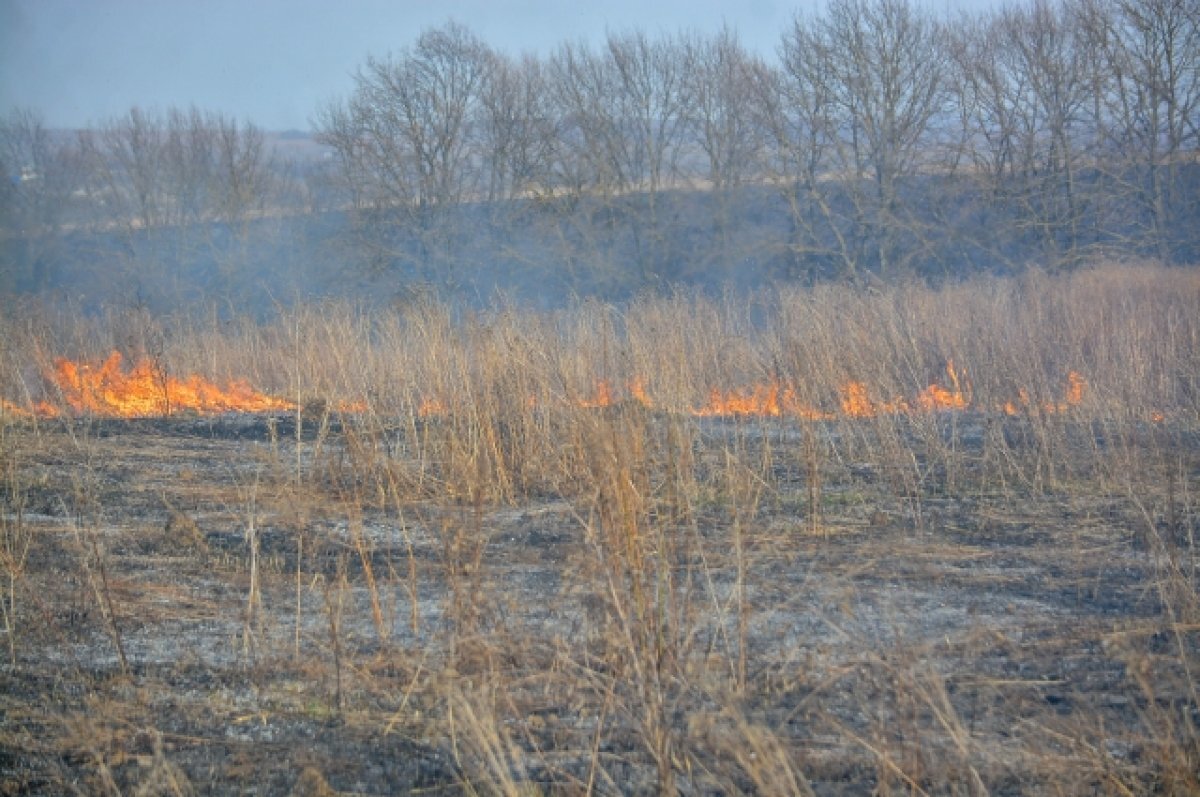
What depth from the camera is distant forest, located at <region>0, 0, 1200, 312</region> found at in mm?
24000

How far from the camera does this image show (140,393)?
1224cm

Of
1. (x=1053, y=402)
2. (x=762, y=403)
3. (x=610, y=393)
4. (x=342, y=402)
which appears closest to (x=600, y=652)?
(x=610, y=393)

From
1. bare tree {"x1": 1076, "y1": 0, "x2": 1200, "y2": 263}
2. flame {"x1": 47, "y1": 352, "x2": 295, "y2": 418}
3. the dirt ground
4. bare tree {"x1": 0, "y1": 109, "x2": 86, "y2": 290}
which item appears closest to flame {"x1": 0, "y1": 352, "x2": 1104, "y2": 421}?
flame {"x1": 47, "y1": 352, "x2": 295, "y2": 418}

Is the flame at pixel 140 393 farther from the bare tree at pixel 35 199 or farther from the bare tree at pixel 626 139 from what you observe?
the bare tree at pixel 626 139

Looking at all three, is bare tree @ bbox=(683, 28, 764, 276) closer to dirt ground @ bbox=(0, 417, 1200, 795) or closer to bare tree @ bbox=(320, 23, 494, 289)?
bare tree @ bbox=(320, 23, 494, 289)

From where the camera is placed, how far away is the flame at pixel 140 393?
11.2 metres

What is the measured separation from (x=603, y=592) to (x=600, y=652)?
2.72ft

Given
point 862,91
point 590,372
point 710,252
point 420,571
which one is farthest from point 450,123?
point 420,571

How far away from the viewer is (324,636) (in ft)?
14.1

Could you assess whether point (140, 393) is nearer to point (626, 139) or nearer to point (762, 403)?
point (762, 403)

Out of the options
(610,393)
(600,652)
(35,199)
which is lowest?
(600,652)

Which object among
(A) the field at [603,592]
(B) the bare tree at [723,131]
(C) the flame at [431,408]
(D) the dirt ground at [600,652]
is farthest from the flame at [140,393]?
(B) the bare tree at [723,131]

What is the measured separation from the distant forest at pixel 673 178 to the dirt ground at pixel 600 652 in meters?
18.4

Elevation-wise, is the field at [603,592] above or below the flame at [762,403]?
below
